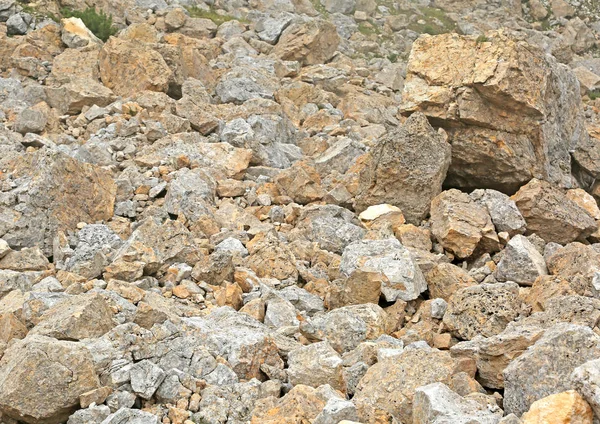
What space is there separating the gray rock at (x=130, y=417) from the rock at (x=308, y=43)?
2082cm

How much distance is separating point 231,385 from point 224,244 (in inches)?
184

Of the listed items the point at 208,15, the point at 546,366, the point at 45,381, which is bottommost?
the point at 208,15

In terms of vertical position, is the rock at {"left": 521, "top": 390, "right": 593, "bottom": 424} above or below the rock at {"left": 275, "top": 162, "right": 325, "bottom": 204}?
above

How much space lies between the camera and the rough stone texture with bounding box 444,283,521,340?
948 centimetres

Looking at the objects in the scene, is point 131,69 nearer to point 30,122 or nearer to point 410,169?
point 30,122

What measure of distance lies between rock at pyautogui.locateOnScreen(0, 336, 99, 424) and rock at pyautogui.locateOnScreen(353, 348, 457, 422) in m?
2.69

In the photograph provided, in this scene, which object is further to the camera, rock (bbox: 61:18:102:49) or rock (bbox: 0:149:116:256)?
rock (bbox: 61:18:102:49)

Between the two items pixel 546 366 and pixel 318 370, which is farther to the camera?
pixel 318 370

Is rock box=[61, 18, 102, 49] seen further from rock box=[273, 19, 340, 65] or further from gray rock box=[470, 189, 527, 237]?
gray rock box=[470, 189, 527, 237]

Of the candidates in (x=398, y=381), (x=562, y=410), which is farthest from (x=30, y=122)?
(x=562, y=410)

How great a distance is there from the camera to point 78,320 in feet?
27.1

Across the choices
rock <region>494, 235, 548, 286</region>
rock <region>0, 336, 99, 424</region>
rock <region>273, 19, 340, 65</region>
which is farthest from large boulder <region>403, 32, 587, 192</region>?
rock <region>273, 19, 340, 65</region>

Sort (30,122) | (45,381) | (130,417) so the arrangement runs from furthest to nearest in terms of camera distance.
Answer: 1. (30,122)
2. (45,381)
3. (130,417)

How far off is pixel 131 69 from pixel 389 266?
11253 millimetres
